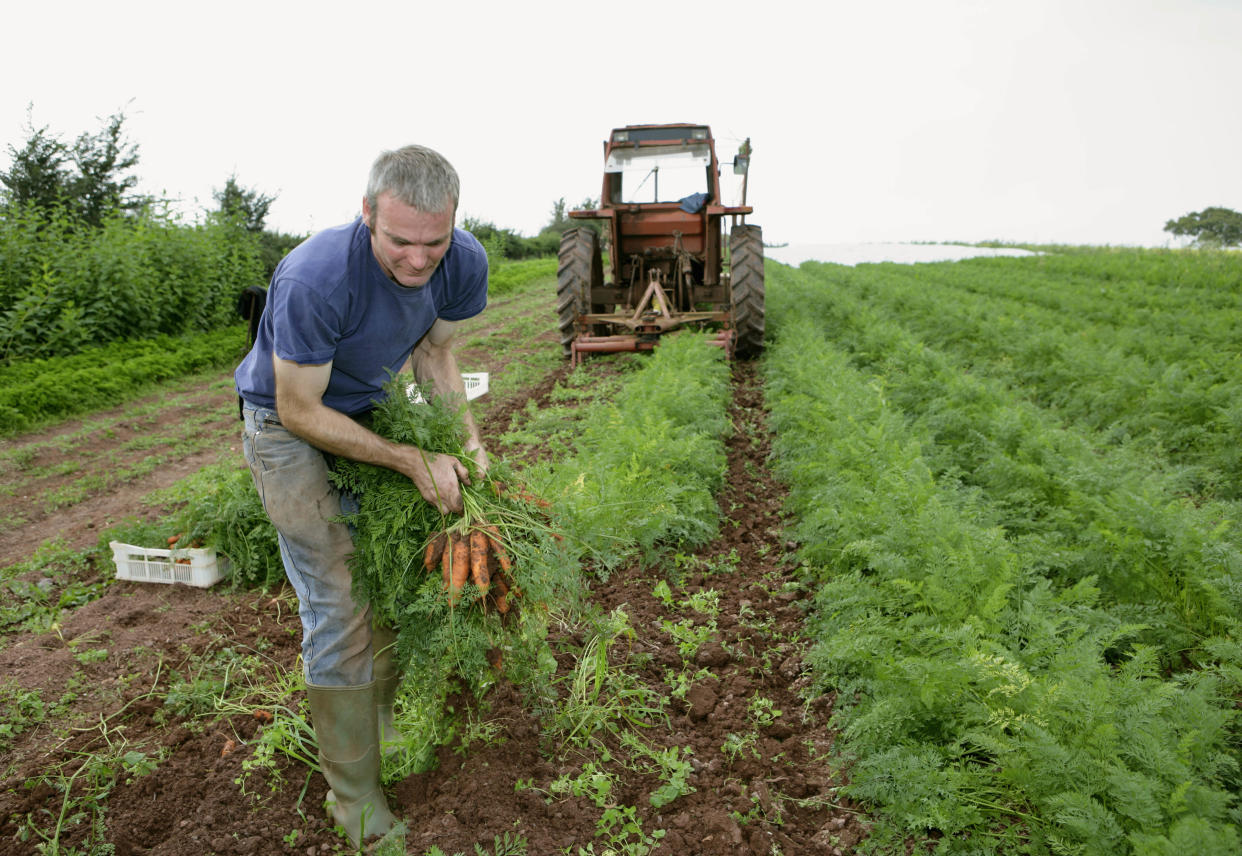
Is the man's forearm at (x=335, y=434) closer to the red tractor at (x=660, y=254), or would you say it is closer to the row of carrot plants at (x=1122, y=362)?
the row of carrot plants at (x=1122, y=362)

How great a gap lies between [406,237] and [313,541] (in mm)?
1059

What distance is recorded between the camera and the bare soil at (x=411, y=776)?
8.66 feet

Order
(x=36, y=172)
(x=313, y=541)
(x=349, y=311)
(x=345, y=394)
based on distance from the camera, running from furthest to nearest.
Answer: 1. (x=36, y=172)
2. (x=345, y=394)
3. (x=313, y=541)
4. (x=349, y=311)

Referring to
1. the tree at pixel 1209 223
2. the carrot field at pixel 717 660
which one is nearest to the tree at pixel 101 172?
the carrot field at pixel 717 660

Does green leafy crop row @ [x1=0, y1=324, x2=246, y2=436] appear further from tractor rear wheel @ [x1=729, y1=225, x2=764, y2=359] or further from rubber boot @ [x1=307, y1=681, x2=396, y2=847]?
tractor rear wheel @ [x1=729, y1=225, x2=764, y2=359]

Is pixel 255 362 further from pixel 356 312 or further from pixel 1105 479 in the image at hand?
pixel 1105 479

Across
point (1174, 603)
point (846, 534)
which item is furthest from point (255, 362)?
point (1174, 603)

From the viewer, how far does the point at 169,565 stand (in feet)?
14.7

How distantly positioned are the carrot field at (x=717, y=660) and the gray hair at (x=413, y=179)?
1056 mm

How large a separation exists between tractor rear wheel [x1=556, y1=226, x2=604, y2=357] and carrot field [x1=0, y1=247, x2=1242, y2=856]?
3.85 m

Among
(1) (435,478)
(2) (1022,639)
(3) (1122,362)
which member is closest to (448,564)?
(1) (435,478)

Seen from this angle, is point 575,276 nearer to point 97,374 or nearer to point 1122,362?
point 97,374

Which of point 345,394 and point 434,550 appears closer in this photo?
point 434,550

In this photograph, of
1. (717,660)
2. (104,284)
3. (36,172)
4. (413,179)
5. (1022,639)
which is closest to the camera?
(413,179)
